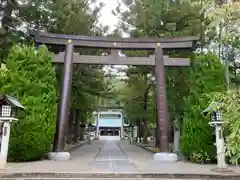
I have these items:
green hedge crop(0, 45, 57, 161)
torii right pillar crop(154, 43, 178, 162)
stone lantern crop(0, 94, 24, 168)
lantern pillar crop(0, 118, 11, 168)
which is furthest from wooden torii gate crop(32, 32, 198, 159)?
lantern pillar crop(0, 118, 11, 168)

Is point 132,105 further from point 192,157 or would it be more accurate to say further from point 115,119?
point 115,119

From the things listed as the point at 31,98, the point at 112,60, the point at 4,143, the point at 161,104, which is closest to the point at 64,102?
the point at 31,98

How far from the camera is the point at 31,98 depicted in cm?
1291

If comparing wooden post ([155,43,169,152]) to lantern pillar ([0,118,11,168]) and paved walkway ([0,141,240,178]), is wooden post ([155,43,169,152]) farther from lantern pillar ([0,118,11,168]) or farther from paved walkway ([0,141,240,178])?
lantern pillar ([0,118,11,168])

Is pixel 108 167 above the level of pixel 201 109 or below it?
below

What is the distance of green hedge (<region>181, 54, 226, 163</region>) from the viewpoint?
42.1 ft

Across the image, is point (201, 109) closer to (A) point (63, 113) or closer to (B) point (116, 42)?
(B) point (116, 42)

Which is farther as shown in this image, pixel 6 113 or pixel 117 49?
pixel 117 49

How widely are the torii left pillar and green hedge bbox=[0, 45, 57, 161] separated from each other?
44cm

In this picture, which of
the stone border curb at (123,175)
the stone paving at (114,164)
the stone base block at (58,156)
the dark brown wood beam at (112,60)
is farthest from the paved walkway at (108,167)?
the dark brown wood beam at (112,60)

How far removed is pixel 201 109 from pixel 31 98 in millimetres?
7698

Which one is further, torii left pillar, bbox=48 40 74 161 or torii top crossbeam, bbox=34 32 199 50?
torii top crossbeam, bbox=34 32 199 50

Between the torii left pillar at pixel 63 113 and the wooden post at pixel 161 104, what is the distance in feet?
14.8

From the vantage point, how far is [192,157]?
13.3 metres
